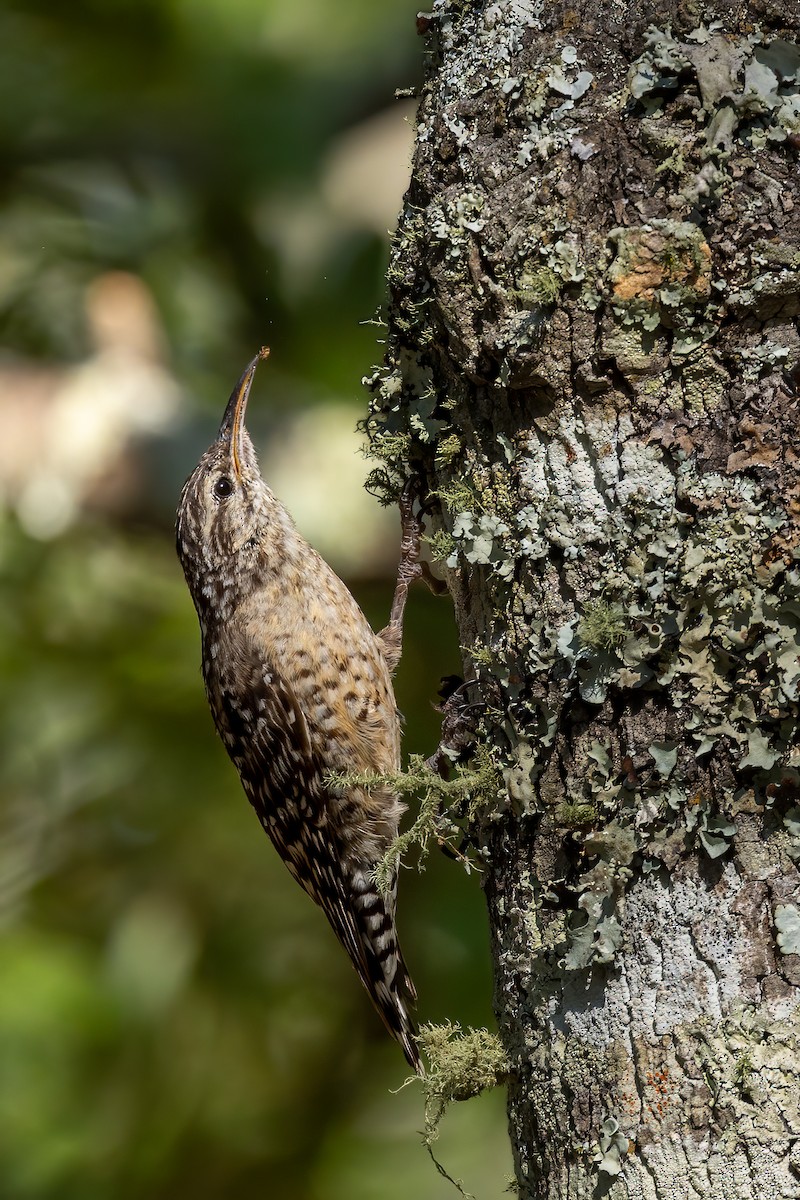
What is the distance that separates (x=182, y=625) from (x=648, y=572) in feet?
10.2

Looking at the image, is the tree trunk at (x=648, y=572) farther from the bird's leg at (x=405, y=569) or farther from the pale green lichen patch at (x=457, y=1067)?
the bird's leg at (x=405, y=569)

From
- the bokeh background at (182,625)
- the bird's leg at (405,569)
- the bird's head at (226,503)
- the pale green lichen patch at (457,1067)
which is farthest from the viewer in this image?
the bokeh background at (182,625)

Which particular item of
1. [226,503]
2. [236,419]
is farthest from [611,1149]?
[236,419]

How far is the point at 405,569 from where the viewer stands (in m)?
3.29

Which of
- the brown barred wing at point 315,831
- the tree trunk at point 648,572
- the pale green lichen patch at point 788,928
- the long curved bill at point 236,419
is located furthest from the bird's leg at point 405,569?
the pale green lichen patch at point 788,928

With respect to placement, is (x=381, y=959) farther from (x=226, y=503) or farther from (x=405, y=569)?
(x=226, y=503)

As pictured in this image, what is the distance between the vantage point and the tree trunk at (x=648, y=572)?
166cm

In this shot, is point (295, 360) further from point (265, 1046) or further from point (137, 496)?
point (265, 1046)

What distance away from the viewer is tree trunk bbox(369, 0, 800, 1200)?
166cm

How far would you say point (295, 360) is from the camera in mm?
4539

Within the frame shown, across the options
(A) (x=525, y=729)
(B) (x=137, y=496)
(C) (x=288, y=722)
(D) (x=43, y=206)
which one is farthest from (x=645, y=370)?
(D) (x=43, y=206)

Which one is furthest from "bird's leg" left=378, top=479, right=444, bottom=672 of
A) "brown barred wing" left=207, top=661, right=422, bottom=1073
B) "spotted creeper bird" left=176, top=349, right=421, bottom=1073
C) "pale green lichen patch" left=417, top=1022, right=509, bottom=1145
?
"pale green lichen patch" left=417, top=1022, right=509, bottom=1145

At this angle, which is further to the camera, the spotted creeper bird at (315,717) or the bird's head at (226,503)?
the bird's head at (226,503)

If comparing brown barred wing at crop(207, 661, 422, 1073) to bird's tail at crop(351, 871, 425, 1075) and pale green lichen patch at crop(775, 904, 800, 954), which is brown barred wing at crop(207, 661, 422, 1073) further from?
pale green lichen patch at crop(775, 904, 800, 954)
